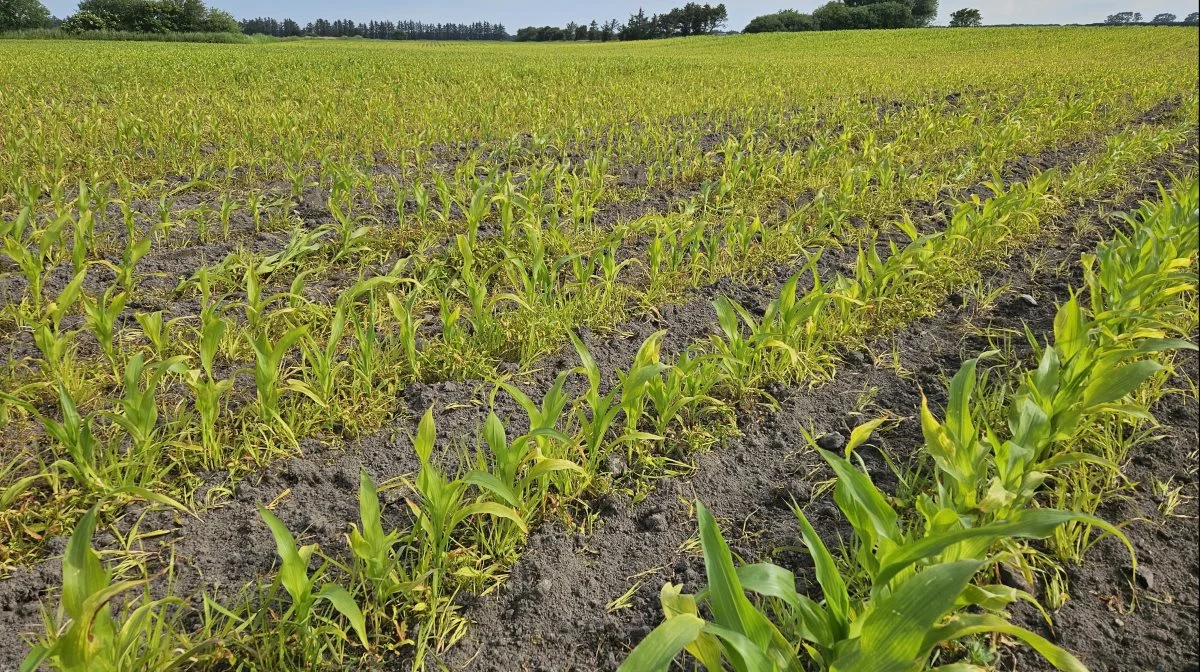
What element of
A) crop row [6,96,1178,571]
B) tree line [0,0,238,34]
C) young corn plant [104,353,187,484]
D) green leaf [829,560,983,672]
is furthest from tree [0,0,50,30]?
green leaf [829,560,983,672]

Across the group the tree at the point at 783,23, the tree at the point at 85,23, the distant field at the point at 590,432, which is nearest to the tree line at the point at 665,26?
the tree at the point at 783,23

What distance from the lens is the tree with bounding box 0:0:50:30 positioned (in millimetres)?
61200

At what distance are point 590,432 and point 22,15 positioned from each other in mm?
93070

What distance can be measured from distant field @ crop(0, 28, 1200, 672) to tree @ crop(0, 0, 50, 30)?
8293 centimetres

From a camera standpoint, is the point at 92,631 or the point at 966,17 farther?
the point at 966,17

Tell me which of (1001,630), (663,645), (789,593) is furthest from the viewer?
(789,593)

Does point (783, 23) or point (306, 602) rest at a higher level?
point (783, 23)

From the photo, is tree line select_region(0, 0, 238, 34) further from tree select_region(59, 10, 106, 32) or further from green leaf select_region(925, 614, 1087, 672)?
green leaf select_region(925, 614, 1087, 672)

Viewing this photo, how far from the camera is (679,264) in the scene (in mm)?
3795

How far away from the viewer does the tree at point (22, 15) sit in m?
61.2

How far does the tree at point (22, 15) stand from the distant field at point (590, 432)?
8293cm

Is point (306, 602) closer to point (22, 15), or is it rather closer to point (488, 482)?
point (488, 482)

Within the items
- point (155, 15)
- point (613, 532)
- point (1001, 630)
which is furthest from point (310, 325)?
point (155, 15)

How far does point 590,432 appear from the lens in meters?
2.06
